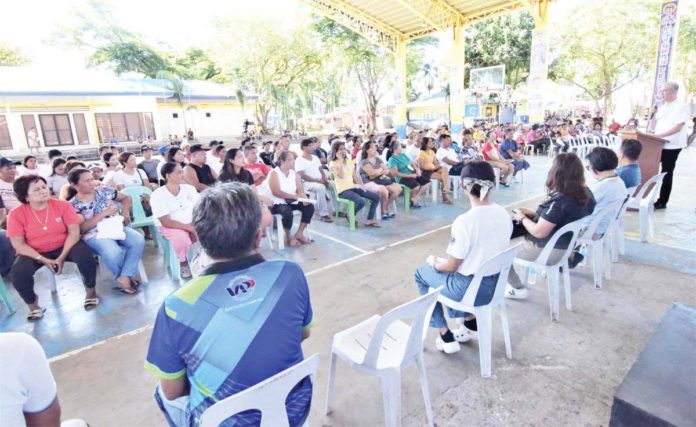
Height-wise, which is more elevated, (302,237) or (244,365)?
(244,365)

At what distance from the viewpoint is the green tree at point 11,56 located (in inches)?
894

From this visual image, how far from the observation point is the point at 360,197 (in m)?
5.29

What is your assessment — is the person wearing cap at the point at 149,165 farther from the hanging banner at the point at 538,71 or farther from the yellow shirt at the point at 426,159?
the hanging banner at the point at 538,71

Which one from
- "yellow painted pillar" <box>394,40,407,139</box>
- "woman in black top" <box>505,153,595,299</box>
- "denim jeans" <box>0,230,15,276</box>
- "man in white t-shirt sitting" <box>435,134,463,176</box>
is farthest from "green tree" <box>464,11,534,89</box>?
"denim jeans" <box>0,230,15,276</box>

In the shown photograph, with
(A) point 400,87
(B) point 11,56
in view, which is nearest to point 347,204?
(A) point 400,87

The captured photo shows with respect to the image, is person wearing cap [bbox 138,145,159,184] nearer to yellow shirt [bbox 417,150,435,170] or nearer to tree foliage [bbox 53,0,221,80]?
yellow shirt [bbox 417,150,435,170]

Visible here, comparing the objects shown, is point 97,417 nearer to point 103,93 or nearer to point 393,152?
point 393,152

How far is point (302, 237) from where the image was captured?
4.74 metres

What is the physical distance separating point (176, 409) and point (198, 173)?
416 centimetres

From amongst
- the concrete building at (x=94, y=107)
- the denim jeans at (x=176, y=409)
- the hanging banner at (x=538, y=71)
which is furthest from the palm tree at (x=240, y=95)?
the denim jeans at (x=176, y=409)

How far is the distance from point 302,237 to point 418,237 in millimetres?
1450

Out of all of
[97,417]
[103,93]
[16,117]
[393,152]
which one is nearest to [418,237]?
[393,152]

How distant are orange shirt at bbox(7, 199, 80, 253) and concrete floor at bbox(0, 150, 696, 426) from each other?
0.58 m

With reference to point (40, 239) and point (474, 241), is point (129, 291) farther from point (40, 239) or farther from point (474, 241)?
point (474, 241)
